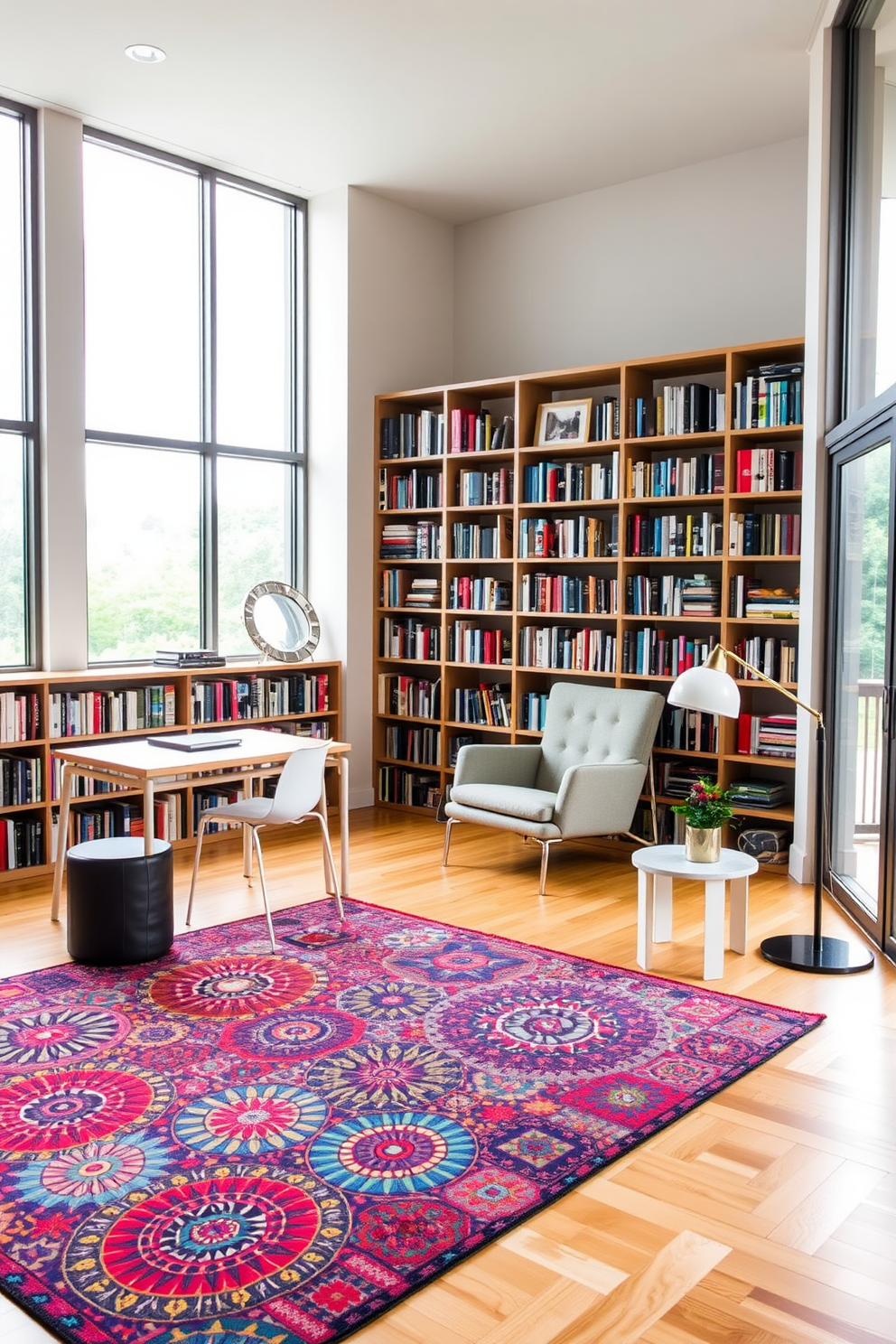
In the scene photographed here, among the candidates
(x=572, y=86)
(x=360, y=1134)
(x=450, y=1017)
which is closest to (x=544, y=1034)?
(x=450, y=1017)

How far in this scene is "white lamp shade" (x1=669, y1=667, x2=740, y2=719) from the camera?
3.91m

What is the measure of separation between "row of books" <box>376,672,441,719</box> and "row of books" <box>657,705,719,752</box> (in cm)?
158

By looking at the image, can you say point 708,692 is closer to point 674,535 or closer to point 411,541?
point 674,535

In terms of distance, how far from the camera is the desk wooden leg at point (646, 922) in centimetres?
409

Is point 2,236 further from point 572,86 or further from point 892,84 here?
point 892,84

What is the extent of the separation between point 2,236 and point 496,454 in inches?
111

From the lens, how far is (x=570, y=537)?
627 cm

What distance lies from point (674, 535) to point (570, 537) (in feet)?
2.15

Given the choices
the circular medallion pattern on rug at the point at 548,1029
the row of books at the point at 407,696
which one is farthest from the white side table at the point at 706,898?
the row of books at the point at 407,696

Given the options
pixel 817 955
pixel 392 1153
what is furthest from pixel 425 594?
pixel 392 1153

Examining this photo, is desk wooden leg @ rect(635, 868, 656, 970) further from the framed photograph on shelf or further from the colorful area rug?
the framed photograph on shelf

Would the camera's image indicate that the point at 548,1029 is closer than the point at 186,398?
Yes

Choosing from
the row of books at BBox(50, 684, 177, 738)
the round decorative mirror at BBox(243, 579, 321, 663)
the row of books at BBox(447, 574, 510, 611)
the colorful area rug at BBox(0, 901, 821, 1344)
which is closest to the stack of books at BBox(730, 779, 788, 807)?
the colorful area rug at BBox(0, 901, 821, 1344)

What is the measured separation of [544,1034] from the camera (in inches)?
137
